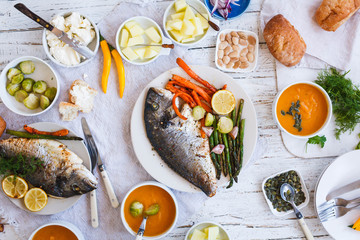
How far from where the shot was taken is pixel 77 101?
3.12 metres

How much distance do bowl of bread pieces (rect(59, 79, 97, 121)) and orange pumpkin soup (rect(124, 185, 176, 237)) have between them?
96 cm

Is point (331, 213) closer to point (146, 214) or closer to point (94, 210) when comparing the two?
point (146, 214)

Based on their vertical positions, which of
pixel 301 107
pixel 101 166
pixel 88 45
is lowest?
pixel 101 166

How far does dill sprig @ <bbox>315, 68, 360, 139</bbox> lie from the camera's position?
317 centimetres

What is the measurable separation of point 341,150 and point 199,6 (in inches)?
81.1

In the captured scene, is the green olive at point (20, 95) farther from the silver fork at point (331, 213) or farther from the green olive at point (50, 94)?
the silver fork at point (331, 213)

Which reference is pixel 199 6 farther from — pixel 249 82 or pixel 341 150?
pixel 341 150

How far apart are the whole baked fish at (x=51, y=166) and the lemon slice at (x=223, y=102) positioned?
1.34 metres

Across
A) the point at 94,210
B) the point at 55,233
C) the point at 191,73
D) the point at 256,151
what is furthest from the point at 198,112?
the point at 55,233

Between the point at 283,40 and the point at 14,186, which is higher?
the point at 283,40

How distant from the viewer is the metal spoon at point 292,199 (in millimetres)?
3194

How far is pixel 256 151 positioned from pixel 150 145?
42.4 inches

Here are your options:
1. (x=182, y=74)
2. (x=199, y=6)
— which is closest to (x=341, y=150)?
(x=182, y=74)

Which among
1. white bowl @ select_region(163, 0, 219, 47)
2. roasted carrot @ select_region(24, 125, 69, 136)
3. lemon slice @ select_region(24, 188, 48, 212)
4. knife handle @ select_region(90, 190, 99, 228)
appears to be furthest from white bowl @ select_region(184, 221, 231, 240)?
Result: white bowl @ select_region(163, 0, 219, 47)
